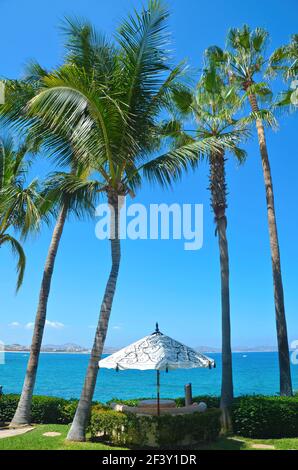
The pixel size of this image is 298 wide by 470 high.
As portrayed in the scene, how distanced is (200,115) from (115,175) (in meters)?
5.92

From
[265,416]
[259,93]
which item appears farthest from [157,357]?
[259,93]

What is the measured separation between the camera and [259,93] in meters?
18.6

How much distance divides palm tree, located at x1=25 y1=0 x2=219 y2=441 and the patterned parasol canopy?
823 millimetres

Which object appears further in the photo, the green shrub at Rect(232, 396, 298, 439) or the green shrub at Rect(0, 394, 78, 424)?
the green shrub at Rect(0, 394, 78, 424)

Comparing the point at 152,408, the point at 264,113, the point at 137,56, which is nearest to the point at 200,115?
the point at 264,113

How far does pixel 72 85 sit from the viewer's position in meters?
11.3

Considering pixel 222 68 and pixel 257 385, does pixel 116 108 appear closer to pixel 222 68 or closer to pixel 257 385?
pixel 222 68

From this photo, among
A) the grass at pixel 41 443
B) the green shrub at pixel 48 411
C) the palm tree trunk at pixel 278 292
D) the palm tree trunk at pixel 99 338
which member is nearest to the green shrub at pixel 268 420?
the palm tree trunk at pixel 278 292

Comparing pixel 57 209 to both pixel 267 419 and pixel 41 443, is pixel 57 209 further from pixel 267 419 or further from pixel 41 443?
pixel 267 419

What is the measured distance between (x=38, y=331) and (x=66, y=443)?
4584 millimetres

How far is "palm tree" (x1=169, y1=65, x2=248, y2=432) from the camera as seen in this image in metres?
14.8

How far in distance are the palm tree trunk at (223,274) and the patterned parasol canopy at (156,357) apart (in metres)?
2.16

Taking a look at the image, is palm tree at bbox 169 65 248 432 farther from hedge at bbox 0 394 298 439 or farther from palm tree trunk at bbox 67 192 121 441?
palm tree trunk at bbox 67 192 121 441

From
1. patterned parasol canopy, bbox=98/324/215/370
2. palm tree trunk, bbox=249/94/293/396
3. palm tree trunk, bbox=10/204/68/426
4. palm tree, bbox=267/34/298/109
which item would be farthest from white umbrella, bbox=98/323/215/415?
palm tree, bbox=267/34/298/109
